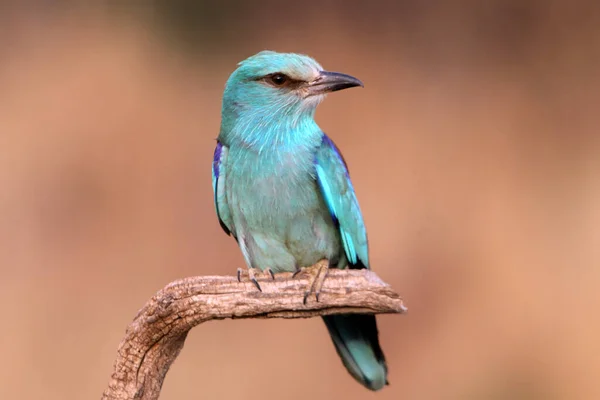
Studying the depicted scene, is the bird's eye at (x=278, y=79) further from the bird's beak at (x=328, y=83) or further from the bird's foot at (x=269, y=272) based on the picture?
the bird's foot at (x=269, y=272)

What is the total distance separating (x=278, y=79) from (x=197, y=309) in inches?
24.6

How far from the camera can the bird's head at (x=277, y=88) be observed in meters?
1.97

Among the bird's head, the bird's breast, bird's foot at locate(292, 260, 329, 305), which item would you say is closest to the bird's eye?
the bird's head

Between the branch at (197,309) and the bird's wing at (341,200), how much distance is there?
0.28m

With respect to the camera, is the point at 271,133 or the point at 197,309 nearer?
the point at 197,309

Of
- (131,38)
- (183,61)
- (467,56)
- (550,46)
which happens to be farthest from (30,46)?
(550,46)

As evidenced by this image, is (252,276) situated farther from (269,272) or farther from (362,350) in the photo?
(362,350)

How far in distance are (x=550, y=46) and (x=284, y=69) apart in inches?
53.6

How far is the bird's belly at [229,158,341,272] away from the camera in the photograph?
1956mm

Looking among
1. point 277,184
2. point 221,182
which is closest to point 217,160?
point 221,182

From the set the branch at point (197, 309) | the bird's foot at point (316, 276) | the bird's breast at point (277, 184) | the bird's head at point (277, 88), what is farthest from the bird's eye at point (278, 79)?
the branch at point (197, 309)

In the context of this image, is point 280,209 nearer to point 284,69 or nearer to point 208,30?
point 284,69

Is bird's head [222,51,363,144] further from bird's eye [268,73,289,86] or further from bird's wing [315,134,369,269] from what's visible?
bird's wing [315,134,369,269]

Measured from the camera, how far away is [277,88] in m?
2.00
